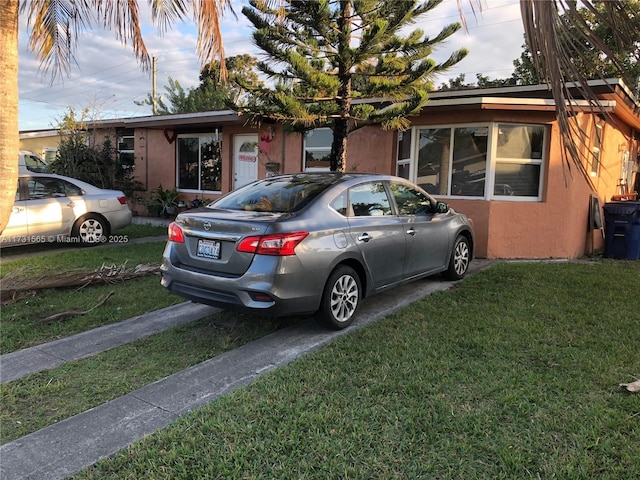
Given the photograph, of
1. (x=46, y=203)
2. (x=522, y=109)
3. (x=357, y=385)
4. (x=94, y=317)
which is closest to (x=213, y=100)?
A: (x=46, y=203)

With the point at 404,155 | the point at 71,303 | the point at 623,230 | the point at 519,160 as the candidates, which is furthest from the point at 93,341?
the point at 623,230

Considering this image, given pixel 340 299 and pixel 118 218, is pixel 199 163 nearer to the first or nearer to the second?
pixel 118 218

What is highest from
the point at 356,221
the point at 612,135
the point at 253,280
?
the point at 612,135

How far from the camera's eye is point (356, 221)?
4879 mm

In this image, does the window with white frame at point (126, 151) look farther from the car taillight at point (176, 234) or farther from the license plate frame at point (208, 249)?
the license plate frame at point (208, 249)

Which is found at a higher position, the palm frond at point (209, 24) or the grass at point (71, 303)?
the palm frond at point (209, 24)

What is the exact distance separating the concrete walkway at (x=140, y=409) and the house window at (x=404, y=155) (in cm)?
555

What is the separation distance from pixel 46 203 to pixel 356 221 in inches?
256

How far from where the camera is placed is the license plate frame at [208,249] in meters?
4.31

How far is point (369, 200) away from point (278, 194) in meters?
1.02

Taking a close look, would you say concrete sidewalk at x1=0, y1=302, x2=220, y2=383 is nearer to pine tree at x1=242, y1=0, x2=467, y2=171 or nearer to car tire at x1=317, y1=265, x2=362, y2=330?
car tire at x1=317, y1=265, x2=362, y2=330

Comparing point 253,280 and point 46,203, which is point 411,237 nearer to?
point 253,280

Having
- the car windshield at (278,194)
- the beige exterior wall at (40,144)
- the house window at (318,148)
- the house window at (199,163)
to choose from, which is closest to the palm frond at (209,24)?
the car windshield at (278,194)

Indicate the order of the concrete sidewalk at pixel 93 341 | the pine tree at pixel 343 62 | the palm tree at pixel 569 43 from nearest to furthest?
the palm tree at pixel 569 43 → the concrete sidewalk at pixel 93 341 → the pine tree at pixel 343 62
